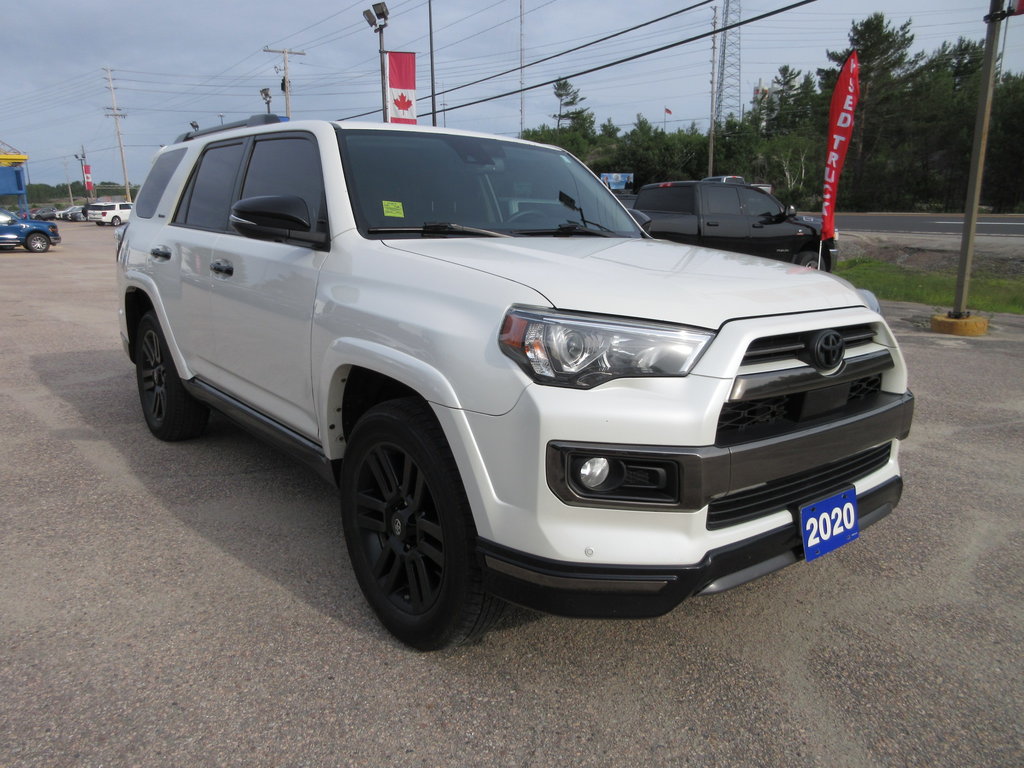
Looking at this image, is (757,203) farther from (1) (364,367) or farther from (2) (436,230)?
(1) (364,367)

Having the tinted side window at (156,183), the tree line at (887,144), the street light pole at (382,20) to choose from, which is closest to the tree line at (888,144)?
the tree line at (887,144)

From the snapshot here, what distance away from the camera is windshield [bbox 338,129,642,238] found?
9.79ft

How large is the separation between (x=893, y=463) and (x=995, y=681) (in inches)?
30.4

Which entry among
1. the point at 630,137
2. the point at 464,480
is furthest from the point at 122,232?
the point at 630,137

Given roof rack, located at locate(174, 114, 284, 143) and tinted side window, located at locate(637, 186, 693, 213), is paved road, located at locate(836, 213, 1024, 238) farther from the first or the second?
roof rack, located at locate(174, 114, 284, 143)

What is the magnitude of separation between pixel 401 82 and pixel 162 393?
502 inches

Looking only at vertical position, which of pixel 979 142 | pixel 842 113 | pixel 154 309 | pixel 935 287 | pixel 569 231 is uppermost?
pixel 842 113

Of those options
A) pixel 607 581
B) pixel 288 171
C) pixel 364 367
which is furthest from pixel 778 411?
pixel 288 171

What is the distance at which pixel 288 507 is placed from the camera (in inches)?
149

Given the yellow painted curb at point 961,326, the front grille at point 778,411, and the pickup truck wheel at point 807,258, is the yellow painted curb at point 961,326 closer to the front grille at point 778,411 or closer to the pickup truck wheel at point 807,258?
the pickup truck wheel at point 807,258

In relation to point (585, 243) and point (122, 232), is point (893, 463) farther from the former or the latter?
point (122, 232)

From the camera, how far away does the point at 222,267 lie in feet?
11.7

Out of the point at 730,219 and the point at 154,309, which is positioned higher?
the point at 730,219

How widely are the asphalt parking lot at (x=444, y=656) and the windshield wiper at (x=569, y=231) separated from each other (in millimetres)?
1596
